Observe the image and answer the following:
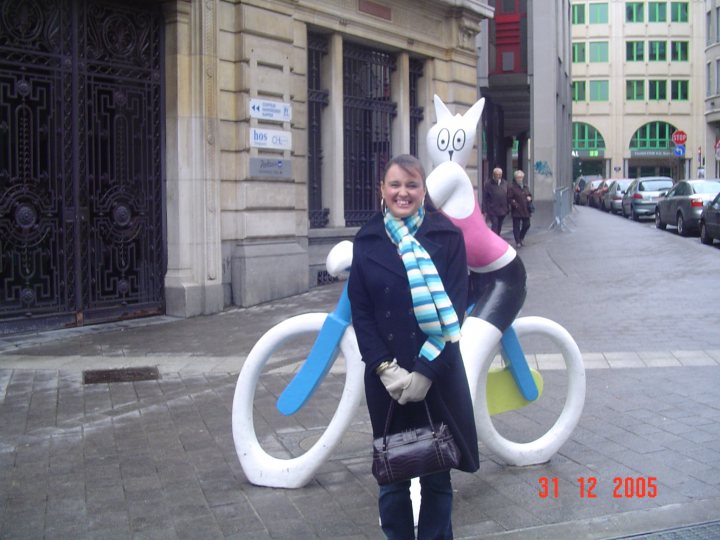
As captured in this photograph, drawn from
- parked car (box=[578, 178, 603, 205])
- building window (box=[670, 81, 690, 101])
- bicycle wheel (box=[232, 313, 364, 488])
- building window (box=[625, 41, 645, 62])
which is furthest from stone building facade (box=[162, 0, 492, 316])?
building window (box=[625, 41, 645, 62])

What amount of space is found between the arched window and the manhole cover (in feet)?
238

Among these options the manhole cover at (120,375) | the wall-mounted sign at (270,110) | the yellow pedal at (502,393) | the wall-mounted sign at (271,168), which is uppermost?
the wall-mounted sign at (270,110)

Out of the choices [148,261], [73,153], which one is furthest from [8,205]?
[148,261]

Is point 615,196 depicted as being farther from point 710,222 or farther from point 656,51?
point 656,51

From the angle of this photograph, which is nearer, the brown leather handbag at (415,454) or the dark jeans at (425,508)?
the brown leather handbag at (415,454)

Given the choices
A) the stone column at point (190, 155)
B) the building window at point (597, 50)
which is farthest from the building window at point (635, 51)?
the stone column at point (190, 155)

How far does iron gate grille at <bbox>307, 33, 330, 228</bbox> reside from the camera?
48.8 feet

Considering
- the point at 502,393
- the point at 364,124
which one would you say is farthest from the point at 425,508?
the point at 364,124

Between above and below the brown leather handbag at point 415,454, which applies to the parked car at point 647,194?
above

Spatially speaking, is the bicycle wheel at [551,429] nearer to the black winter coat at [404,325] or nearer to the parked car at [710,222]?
the black winter coat at [404,325]

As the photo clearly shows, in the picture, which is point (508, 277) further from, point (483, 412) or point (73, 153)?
point (73, 153)

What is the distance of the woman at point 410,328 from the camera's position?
3639mm

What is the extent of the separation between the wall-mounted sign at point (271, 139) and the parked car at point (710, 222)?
39.4 ft

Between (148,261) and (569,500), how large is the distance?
8240 mm
